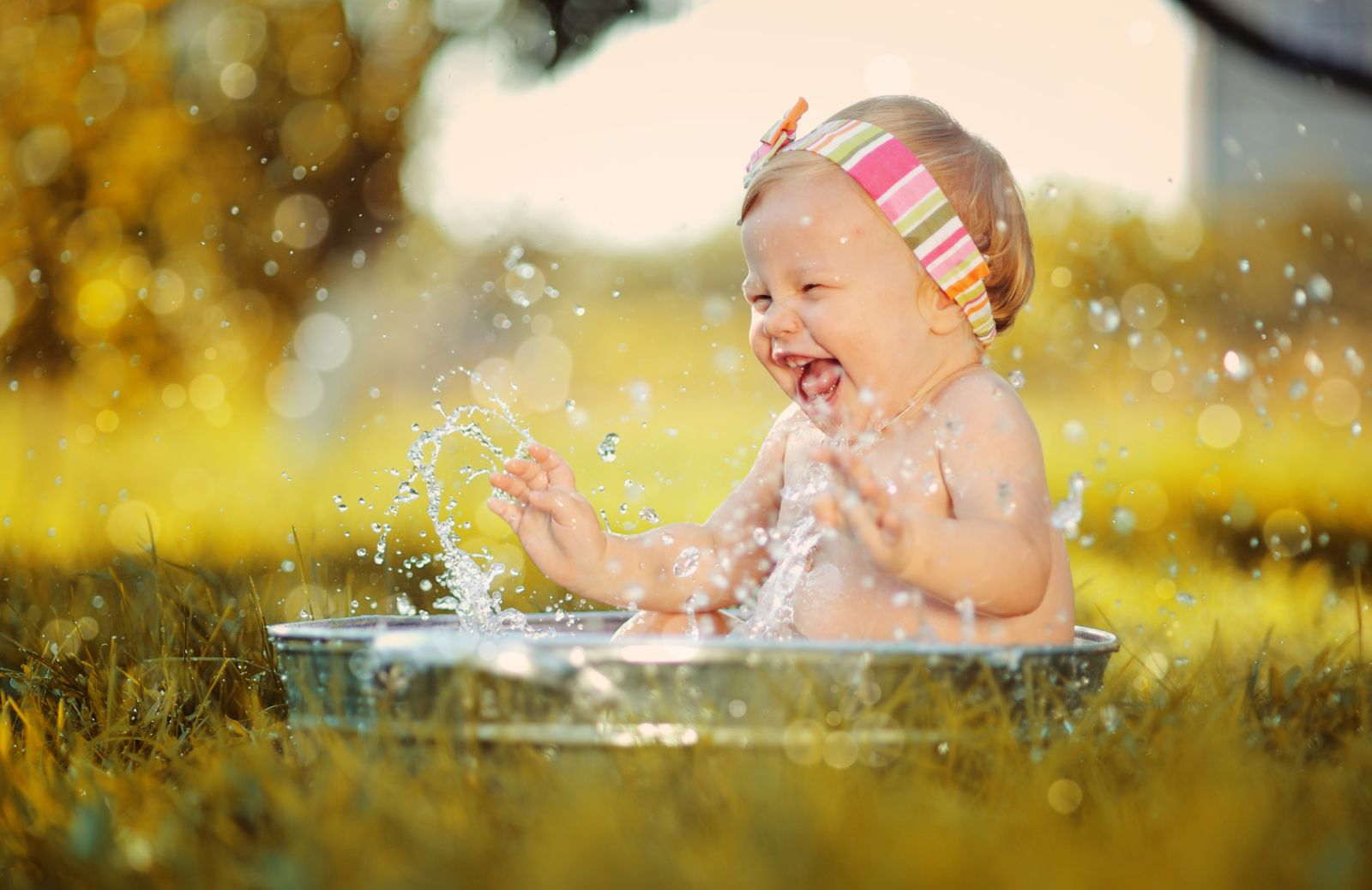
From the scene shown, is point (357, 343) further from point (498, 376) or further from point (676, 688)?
point (676, 688)

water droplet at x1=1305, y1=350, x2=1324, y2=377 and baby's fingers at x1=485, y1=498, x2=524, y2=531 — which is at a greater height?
baby's fingers at x1=485, y1=498, x2=524, y2=531

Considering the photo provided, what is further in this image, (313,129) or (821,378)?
(313,129)

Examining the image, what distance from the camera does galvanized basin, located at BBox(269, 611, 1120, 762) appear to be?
134 cm

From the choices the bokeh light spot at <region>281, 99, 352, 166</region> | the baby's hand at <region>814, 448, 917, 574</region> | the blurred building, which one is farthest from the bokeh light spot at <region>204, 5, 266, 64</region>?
the baby's hand at <region>814, 448, 917, 574</region>

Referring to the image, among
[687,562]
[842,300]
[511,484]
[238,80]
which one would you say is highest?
[238,80]

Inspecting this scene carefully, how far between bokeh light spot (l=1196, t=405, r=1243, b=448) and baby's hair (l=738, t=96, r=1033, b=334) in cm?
346

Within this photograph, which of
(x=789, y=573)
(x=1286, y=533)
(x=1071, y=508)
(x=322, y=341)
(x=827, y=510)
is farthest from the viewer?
(x=322, y=341)

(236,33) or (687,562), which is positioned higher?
(236,33)

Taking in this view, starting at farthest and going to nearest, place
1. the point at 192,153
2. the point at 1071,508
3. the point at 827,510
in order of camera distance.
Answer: the point at 192,153
the point at 1071,508
the point at 827,510

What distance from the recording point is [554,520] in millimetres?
2277

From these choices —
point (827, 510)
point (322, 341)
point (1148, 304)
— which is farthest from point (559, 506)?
point (1148, 304)

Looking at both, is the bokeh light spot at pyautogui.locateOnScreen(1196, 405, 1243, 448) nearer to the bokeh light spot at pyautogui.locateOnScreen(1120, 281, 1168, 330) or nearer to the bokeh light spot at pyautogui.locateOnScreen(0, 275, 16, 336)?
the bokeh light spot at pyautogui.locateOnScreen(1120, 281, 1168, 330)

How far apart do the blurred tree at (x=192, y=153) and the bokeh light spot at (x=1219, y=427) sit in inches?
109

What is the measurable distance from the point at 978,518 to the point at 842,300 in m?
0.44
